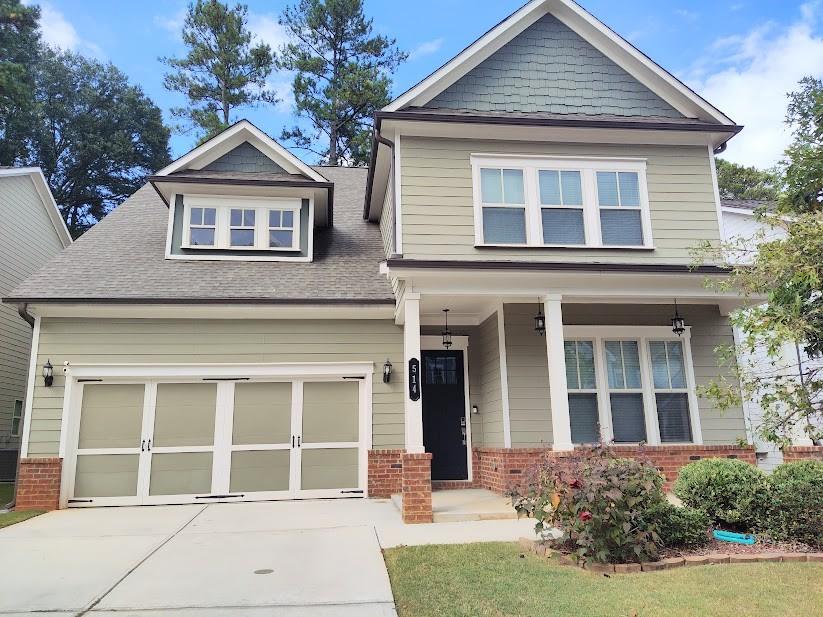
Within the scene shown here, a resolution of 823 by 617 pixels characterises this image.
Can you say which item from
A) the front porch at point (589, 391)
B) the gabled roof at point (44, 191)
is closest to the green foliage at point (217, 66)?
the gabled roof at point (44, 191)

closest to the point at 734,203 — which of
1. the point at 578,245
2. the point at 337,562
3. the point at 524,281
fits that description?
the point at 578,245

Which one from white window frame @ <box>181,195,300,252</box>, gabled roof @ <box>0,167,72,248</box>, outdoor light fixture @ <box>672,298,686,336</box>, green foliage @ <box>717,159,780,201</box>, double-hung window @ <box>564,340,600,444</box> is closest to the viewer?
double-hung window @ <box>564,340,600,444</box>

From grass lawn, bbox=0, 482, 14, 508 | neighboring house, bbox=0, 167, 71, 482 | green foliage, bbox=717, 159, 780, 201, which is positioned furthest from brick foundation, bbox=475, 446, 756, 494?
green foliage, bbox=717, 159, 780, 201

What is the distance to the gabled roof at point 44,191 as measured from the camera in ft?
47.1

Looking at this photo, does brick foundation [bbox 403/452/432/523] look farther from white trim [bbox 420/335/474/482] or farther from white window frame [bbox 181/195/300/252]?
white window frame [bbox 181/195/300/252]

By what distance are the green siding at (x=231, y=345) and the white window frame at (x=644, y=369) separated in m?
3.23

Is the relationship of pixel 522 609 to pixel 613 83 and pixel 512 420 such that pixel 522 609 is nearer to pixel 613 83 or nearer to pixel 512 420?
pixel 512 420

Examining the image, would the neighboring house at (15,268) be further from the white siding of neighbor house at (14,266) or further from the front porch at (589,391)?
the front porch at (589,391)

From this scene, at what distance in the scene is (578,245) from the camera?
934 centimetres

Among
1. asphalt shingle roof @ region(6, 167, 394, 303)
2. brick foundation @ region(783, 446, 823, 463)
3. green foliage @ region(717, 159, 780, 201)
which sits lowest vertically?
brick foundation @ region(783, 446, 823, 463)

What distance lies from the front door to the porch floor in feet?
2.36

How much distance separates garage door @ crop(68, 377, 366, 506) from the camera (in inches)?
380

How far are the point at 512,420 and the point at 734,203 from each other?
10014 millimetres

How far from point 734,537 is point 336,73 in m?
25.9
